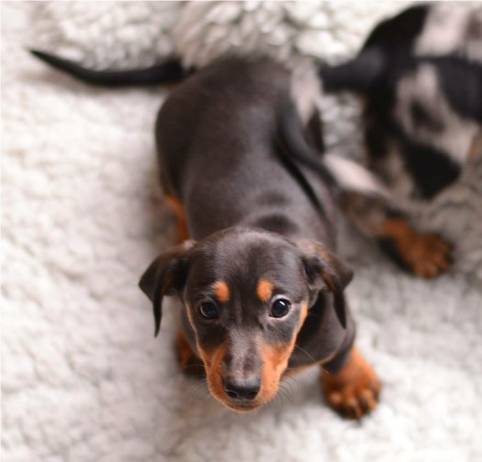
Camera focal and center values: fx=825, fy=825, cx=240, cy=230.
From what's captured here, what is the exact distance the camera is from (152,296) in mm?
1791

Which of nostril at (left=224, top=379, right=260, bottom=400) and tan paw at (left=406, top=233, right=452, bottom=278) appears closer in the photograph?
nostril at (left=224, top=379, right=260, bottom=400)

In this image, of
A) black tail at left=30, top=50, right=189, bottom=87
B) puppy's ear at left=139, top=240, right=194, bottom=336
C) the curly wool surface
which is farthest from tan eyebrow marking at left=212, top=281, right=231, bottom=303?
black tail at left=30, top=50, right=189, bottom=87

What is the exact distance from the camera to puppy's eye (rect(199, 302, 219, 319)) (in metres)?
1.70

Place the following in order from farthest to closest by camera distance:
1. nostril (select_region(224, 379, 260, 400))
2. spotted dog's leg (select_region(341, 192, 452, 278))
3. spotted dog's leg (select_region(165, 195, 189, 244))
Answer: spotted dog's leg (select_region(165, 195, 189, 244)) → spotted dog's leg (select_region(341, 192, 452, 278)) → nostril (select_region(224, 379, 260, 400))

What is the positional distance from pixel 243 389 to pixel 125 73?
51.3 inches

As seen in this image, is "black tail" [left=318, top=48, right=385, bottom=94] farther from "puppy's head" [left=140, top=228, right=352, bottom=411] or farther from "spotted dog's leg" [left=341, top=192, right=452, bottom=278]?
"puppy's head" [left=140, top=228, right=352, bottom=411]

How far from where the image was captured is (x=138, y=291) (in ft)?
7.59

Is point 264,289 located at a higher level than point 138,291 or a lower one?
higher

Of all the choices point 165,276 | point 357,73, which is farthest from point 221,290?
point 357,73

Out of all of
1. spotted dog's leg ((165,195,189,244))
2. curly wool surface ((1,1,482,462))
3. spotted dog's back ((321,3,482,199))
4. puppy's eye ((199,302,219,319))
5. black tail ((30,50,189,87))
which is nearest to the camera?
puppy's eye ((199,302,219,319))

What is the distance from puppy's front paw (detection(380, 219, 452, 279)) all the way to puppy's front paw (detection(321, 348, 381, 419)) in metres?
0.34

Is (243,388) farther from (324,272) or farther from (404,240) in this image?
(404,240)

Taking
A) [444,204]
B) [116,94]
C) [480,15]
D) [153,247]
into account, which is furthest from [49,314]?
[480,15]

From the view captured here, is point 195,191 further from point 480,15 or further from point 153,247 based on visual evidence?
point 480,15
